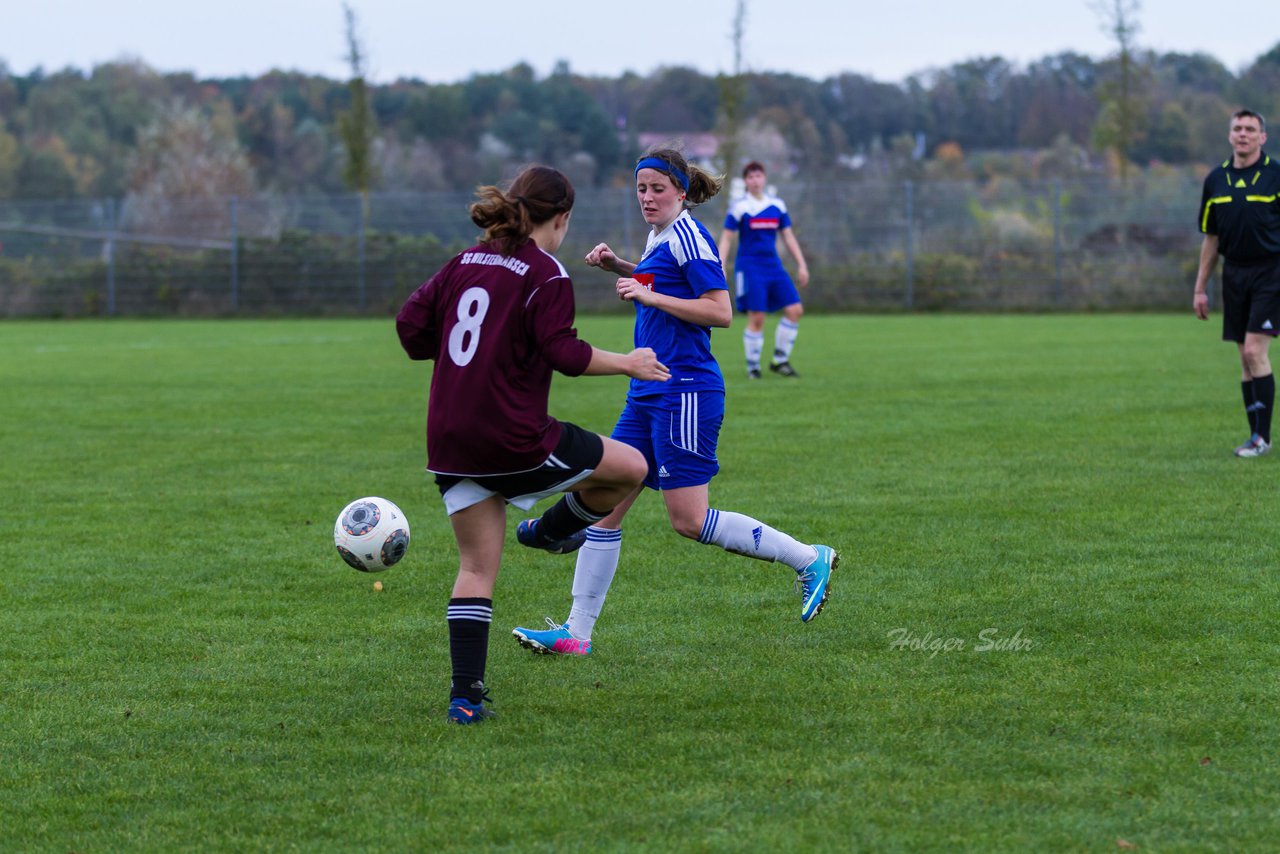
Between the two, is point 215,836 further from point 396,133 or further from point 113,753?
point 396,133

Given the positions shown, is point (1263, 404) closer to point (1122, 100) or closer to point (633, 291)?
point (633, 291)

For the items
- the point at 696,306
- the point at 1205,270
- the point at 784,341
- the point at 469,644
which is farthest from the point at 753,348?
the point at 469,644

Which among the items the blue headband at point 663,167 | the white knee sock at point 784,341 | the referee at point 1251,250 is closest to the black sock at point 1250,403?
the referee at point 1251,250

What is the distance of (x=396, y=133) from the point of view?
3647 inches

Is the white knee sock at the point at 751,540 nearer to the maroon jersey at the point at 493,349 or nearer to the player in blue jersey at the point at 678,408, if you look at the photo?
the player in blue jersey at the point at 678,408

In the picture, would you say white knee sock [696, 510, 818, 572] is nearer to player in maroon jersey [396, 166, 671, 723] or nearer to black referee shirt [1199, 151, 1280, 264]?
player in maroon jersey [396, 166, 671, 723]

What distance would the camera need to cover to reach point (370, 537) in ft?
16.9

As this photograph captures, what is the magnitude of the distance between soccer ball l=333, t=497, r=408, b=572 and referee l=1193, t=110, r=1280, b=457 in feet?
20.5

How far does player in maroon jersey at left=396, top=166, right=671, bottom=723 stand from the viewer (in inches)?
174

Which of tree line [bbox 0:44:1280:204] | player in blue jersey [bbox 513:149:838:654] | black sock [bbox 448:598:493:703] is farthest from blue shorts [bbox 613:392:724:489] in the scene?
tree line [bbox 0:44:1280:204]

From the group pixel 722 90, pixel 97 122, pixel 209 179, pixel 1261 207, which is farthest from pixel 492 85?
pixel 1261 207

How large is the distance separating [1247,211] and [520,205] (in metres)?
6.77

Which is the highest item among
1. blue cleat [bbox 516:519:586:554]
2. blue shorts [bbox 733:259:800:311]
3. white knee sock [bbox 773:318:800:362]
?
blue shorts [bbox 733:259:800:311]

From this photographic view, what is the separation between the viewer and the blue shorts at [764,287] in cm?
1609
